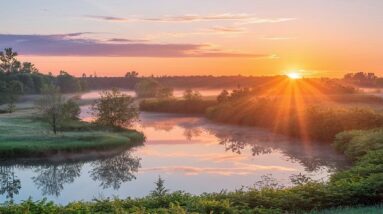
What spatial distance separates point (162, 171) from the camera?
34562mm

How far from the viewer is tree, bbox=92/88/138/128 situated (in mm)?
54812

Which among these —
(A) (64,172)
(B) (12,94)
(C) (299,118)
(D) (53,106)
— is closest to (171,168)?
(A) (64,172)

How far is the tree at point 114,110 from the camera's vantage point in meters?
54.8

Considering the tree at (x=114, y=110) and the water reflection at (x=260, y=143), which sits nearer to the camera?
the water reflection at (x=260, y=143)

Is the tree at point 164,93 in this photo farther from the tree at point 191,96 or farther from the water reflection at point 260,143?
the water reflection at point 260,143

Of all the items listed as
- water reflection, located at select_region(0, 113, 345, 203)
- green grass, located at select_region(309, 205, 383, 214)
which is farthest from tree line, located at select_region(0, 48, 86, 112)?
green grass, located at select_region(309, 205, 383, 214)

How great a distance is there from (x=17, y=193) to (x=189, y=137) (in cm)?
2690

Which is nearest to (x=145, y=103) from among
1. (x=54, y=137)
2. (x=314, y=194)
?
(x=54, y=137)

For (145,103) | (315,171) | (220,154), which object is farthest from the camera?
(145,103)

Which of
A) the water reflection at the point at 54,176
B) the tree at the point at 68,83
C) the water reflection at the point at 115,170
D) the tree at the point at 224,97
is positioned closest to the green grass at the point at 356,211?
the water reflection at the point at 115,170

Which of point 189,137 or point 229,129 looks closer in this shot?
point 189,137

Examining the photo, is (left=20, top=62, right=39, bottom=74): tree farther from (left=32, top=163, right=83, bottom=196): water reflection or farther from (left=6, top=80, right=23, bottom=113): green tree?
(left=32, top=163, right=83, bottom=196): water reflection

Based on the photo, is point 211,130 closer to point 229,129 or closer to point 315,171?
point 229,129

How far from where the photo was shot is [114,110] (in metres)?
54.8
